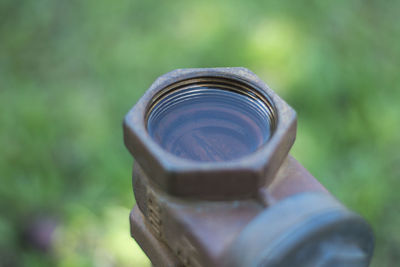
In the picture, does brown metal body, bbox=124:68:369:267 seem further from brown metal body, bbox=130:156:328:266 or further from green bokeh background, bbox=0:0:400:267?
green bokeh background, bbox=0:0:400:267

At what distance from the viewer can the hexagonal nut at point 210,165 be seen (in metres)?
0.77

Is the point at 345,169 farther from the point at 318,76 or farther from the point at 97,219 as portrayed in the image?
the point at 97,219

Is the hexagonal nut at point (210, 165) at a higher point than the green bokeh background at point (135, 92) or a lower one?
higher

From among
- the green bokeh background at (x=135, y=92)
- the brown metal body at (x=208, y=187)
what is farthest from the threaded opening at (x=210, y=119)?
the green bokeh background at (x=135, y=92)

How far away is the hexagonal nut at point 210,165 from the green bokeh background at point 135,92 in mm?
1187

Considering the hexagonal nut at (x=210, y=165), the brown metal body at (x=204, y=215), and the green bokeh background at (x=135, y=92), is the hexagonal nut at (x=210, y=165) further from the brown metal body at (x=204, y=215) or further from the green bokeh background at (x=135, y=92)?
the green bokeh background at (x=135, y=92)

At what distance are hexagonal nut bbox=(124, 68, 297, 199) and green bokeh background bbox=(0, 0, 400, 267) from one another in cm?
119

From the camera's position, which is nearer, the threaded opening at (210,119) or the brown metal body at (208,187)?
the brown metal body at (208,187)

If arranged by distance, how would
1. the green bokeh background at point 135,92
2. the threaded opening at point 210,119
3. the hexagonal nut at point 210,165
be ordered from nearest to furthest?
the hexagonal nut at point 210,165, the threaded opening at point 210,119, the green bokeh background at point 135,92

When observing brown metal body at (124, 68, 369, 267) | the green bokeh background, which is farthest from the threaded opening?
the green bokeh background

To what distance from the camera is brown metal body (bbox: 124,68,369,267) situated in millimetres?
774

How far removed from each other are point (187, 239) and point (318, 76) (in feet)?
5.48

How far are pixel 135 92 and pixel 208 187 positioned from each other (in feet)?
5.33

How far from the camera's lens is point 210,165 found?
2.52 ft
